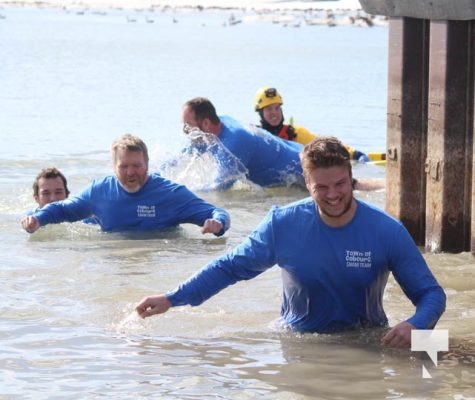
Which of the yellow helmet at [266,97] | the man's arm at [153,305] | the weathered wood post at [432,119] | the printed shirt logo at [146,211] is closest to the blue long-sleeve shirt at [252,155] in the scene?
the yellow helmet at [266,97]

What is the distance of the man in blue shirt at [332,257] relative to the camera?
7.30 metres

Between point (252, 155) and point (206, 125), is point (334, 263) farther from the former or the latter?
point (252, 155)

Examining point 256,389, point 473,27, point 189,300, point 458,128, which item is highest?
point 473,27

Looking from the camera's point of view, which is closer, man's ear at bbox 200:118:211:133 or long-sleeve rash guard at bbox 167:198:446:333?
long-sleeve rash guard at bbox 167:198:446:333

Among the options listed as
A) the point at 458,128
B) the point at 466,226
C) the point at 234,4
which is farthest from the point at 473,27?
the point at 234,4

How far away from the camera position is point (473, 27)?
36.2ft

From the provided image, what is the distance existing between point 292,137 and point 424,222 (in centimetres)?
552

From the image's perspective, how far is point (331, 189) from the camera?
7266 mm

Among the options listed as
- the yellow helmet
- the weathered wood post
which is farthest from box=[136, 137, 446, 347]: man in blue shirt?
the yellow helmet

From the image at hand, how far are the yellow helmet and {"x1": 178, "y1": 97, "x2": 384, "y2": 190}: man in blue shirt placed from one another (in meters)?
0.42

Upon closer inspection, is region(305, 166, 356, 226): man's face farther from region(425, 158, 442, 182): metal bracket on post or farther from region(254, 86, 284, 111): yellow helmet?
region(254, 86, 284, 111): yellow helmet

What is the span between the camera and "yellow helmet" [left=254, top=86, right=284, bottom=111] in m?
16.3

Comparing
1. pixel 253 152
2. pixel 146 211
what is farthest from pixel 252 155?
pixel 146 211

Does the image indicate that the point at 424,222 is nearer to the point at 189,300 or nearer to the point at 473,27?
the point at 473,27
